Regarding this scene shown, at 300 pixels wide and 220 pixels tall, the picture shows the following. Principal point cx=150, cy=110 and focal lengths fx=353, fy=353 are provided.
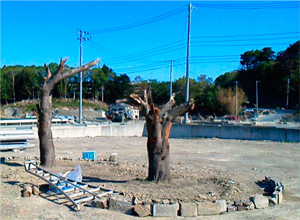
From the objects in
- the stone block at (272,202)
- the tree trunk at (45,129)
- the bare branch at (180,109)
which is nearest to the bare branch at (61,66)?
the tree trunk at (45,129)

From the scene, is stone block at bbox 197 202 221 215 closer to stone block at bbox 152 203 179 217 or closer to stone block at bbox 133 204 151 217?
stone block at bbox 152 203 179 217

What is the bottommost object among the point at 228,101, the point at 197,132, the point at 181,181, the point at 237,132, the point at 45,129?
the point at 181,181

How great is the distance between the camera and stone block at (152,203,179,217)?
8023 millimetres

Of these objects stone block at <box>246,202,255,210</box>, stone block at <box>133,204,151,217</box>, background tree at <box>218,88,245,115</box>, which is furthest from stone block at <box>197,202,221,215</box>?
background tree at <box>218,88,245,115</box>

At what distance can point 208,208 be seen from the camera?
325 inches

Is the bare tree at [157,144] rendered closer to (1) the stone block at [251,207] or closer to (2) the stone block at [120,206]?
(2) the stone block at [120,206]

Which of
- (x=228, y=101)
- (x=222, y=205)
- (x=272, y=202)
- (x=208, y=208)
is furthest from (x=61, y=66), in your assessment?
(x=228, y=101)

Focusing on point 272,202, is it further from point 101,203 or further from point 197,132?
point 197,132

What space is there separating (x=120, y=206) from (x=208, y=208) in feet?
6.77

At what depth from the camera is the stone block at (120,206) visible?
26.9ft

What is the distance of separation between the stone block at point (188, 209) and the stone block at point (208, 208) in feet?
0.35

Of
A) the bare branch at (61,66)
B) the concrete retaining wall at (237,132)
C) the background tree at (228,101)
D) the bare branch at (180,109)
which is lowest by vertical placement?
the concrete retaining wall at (237,132)

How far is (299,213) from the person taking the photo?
8.51m

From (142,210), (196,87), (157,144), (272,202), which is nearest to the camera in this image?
(142,210)
